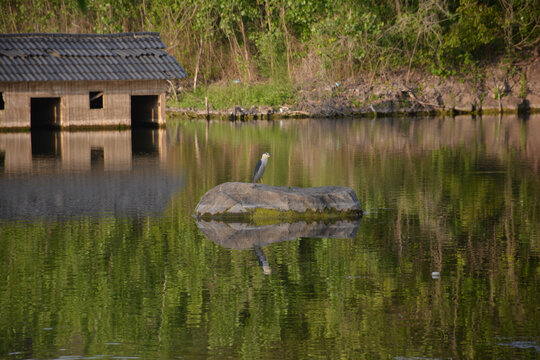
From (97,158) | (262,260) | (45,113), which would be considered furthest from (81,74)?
(262,260)

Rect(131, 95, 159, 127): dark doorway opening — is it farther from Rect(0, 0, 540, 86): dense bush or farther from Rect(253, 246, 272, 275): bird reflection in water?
Rect(253, 246, 272, 275): bird reflection in water

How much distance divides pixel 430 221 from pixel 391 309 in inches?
218

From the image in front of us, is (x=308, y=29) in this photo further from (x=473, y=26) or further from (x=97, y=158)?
(x=97, y=158)

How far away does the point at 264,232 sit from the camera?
13.5 m

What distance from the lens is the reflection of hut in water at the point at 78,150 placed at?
918 inches

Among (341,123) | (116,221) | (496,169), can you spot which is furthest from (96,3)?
(116,221)

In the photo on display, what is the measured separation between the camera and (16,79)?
3444 cm

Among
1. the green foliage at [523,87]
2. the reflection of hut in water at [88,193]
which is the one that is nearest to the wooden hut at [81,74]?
the reflection of hut in water at [88,193]

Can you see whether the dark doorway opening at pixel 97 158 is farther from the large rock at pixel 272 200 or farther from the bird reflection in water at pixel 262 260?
the bird reflection in water at pixel 262 260

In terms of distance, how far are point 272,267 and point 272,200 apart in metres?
3.35

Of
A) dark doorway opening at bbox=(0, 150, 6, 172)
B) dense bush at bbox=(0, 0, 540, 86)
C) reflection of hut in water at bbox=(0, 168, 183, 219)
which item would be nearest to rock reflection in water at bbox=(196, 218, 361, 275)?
reflection of hut in water at bbox=(0, 168, 183, 219)

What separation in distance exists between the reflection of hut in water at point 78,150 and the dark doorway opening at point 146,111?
11.0 ft

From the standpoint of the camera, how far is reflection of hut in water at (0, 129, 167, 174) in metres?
23.3

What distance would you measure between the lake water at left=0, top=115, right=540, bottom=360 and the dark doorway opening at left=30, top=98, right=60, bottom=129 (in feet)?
54.3
